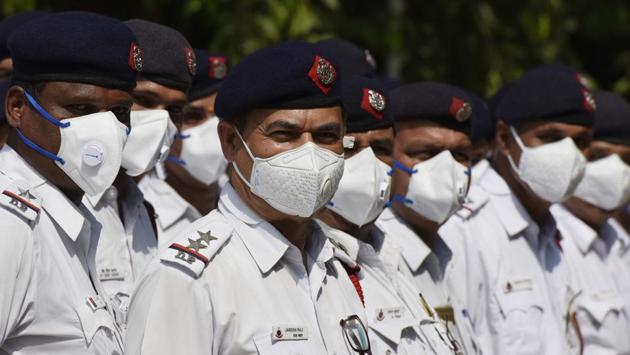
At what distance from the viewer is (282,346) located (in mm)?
3590

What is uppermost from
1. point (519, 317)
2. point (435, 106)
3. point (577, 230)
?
point (435, 106)

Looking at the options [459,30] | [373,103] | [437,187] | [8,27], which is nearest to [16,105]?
[373,103]

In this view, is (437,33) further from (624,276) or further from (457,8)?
(624,276)

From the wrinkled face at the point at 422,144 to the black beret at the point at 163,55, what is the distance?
1089mm

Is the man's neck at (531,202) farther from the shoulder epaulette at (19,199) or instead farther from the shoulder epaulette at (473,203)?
the shoulder epaulette at (19,199)

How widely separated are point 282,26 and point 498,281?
3.69 metres

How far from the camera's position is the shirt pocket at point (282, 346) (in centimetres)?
354

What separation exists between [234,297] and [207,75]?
3.19 m

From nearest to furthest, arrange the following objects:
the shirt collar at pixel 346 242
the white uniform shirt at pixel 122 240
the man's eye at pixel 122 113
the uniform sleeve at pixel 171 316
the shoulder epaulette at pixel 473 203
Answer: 1. the uniform sleeve at pixel 171 316
2. the man's eye at pixel 122 113
3. the shirt collar at pixel 346 242
4. the white uniform shirt at pixel 122 240
5. the shoulder epaulette at pixel 473 203

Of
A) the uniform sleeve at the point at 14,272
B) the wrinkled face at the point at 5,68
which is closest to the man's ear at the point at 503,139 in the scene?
the wrinkled face at the point at 5,68

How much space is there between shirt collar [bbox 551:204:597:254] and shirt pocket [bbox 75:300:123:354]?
413cm

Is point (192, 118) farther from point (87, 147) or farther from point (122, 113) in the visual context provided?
point (87, 147)

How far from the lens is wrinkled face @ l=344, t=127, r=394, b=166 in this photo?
199 inches

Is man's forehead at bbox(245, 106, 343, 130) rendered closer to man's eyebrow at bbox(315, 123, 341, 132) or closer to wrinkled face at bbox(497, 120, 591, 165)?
man's eyebrow at bbox(315, 123, 341, 132)
